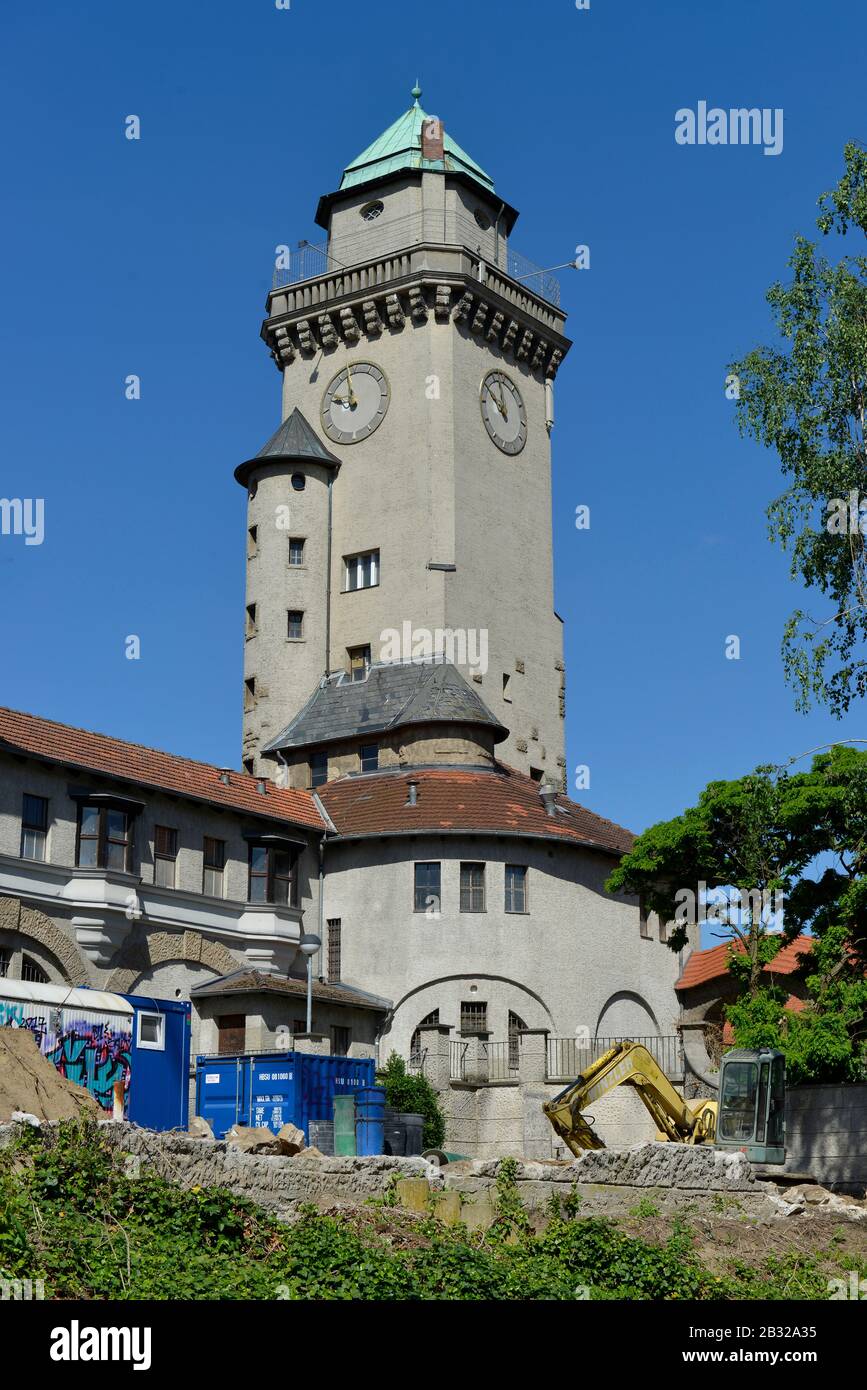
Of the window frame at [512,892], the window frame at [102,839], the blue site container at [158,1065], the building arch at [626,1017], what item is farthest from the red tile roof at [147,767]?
the building arch at [626,1017]

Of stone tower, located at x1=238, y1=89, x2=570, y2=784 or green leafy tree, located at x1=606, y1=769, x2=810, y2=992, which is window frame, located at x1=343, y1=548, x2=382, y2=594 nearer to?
stone tower, located at x1=238, y1=89, x2=570, y2=784

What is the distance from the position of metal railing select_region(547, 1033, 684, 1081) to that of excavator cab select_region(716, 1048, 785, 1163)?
1152cm

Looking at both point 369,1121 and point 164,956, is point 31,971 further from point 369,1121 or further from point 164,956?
point 369,1121

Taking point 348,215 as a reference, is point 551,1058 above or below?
below

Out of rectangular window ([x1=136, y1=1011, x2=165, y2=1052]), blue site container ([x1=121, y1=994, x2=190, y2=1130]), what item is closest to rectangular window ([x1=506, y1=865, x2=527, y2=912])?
blue site container ([x1=121, y1=994, x2=190, y2=1130])

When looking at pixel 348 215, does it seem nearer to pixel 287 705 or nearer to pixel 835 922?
pixel 287 705

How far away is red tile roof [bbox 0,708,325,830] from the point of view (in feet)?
133

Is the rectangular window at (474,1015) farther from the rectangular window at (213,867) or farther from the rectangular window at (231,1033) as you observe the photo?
the rectangular window at (213,867)

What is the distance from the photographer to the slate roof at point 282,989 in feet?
138

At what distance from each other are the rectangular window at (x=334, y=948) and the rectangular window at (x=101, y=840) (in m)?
8.43

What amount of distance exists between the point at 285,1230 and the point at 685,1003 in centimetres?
3711

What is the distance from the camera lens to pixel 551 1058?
1750 inches

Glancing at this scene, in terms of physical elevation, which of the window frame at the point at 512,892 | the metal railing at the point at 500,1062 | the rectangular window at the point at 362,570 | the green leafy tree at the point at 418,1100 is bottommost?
the green leafy tree at the point at 418,1100
